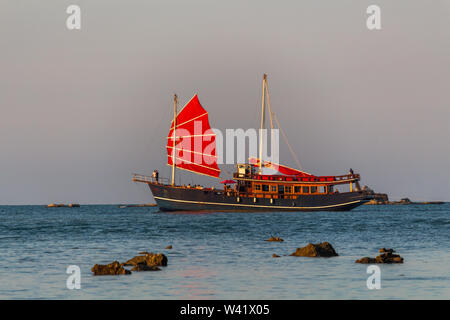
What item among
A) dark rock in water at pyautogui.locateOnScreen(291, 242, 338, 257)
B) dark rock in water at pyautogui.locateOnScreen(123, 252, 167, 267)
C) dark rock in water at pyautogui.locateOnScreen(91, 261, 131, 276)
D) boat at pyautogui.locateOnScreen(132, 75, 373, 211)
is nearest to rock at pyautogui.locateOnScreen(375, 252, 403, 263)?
dark rock in water at pyautogui.locateOnScreen(291, 242, 338, 257)

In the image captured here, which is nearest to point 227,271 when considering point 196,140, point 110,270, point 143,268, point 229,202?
point 143,268

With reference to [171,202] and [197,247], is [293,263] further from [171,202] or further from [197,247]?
[171,202]

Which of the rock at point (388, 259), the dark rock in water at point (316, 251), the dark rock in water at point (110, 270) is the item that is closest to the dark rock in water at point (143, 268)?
the dark rock in water at point (110, 270)

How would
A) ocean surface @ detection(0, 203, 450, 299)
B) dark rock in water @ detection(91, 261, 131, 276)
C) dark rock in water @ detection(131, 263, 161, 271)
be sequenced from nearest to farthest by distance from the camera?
ocean surface @ detection(0, 203, 450, 299) < dark rock in water @ detection(91, 261, 131, 276) < dark rock in water @ detection(131, 263, 161, 271)

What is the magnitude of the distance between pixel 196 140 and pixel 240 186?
29.1 feet

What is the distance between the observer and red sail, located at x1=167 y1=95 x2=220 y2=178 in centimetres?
→ 8894

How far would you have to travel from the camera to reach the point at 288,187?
280 feet

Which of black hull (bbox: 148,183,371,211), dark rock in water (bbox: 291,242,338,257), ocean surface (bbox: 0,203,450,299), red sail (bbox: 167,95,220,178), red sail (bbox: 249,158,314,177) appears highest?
red sail (bbox: 167,95,220,178)

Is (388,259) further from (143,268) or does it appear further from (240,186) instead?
(240,186)

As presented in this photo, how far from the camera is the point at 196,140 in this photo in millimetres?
89250

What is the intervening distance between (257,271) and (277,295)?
16.3 ft

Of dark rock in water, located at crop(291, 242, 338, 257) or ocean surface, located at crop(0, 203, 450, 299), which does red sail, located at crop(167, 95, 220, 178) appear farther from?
dark rock in water, located at crop(291, 242, 338, 257)

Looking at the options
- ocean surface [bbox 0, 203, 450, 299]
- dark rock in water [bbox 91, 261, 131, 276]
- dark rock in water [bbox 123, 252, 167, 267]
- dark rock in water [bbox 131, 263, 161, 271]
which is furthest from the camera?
dark rock in water [bbox 123, 252, 167, 267]
